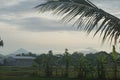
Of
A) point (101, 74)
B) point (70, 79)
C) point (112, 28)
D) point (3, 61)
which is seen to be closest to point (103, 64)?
point (101, 74)

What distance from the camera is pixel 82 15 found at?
15.4ft

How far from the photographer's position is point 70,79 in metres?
24.3

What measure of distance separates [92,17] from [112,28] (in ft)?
1.08

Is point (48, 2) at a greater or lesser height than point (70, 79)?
greater

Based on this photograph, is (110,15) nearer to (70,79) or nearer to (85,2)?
(85,2)

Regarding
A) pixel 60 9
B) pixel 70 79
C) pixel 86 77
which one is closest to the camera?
pixel 60 9

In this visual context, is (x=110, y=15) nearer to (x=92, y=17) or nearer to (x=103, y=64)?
(x=92, y=17)

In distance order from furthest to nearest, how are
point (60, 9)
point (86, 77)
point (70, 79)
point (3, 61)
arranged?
point (3, 61), point (86, 77), point (70, 79), point (60, 9)

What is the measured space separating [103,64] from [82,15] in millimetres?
21425

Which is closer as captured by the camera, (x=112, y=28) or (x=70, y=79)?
(x=112, y=28)

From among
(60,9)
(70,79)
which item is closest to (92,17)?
(60,9)

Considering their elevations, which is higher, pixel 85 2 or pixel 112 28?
pixel 85 2

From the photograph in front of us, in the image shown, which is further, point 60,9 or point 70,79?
point 70,79

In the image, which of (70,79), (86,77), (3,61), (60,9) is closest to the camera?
(60,9)
